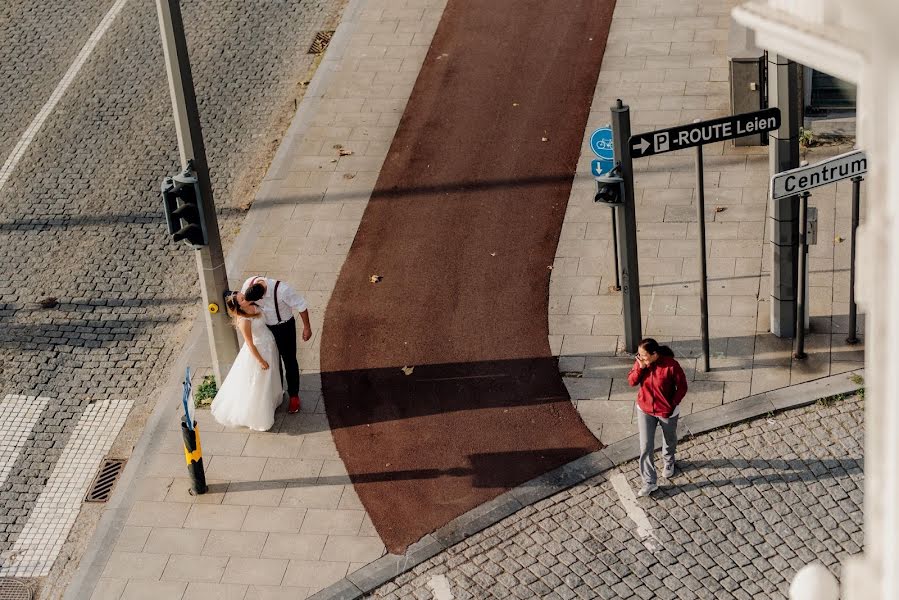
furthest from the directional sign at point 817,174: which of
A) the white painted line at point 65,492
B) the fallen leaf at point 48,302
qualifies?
the fallen leaf at point 48,302

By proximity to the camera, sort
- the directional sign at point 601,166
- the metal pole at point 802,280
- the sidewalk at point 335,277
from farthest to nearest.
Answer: the directional sign at point 601,166 → the metal pole at point 802,280 → the sidewalk at point 335,277

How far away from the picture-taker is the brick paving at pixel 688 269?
12445mm

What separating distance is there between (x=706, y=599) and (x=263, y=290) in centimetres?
453

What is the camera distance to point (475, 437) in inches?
478

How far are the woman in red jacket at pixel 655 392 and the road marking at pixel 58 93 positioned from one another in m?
9.39

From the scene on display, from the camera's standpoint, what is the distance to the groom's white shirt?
12.0 meters

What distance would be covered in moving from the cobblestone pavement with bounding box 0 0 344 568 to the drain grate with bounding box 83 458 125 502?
495 mm

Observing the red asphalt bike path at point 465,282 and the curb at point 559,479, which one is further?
the red asphalt bike path at point 465,282

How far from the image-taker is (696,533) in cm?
1074

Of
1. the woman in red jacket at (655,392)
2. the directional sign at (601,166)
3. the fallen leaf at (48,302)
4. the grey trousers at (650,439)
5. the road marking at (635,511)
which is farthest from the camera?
the fallen leaf at (48,302)

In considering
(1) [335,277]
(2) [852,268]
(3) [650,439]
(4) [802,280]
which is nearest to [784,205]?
(4) [802,280]

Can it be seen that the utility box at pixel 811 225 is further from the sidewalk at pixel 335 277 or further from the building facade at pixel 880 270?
the building facade at pixel 880 270

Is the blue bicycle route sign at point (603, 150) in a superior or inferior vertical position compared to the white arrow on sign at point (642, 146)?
inferior

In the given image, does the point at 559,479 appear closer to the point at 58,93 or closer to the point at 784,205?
the point at 784,205
